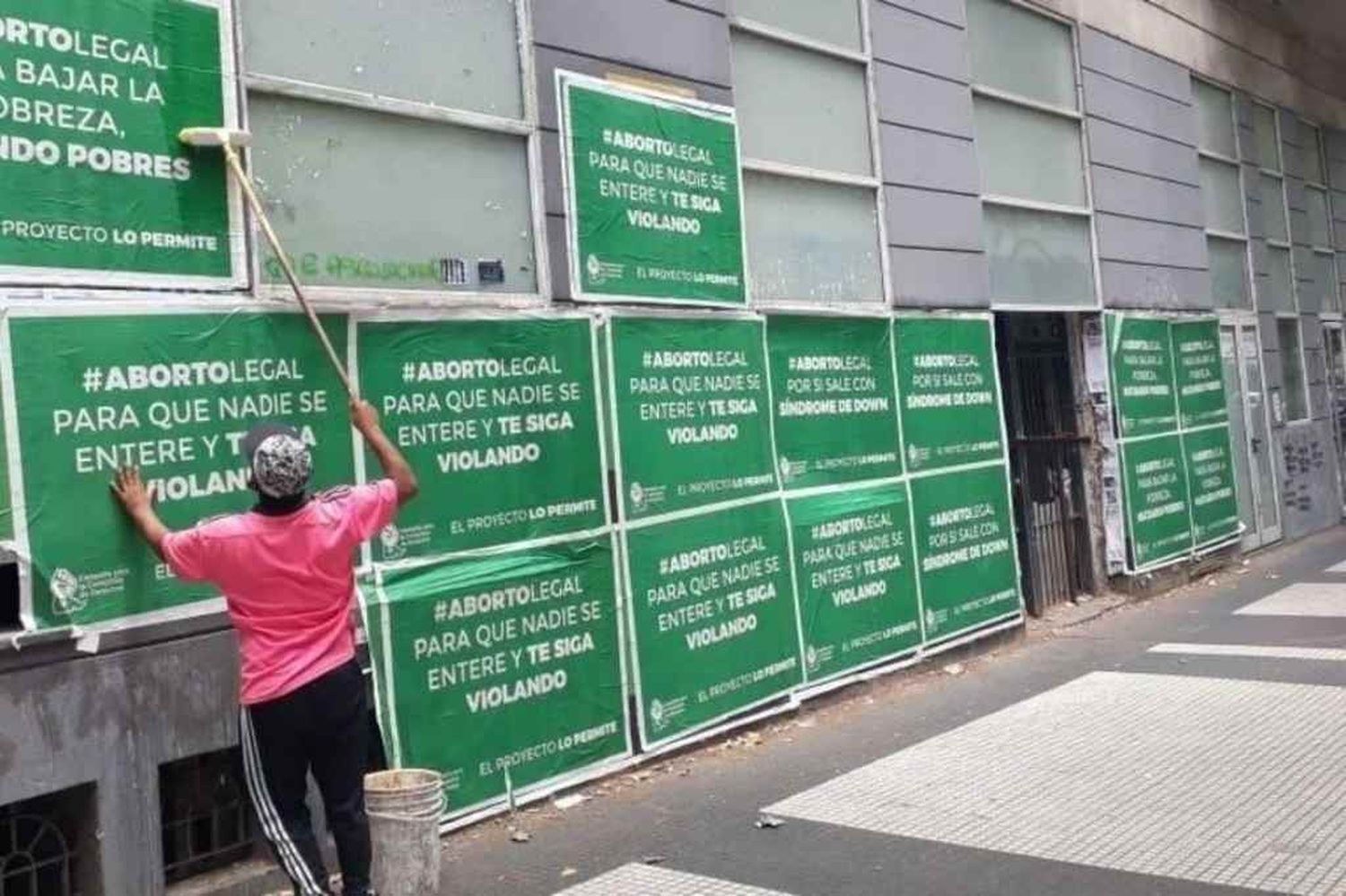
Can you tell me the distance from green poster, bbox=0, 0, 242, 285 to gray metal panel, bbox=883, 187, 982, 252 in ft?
15.5

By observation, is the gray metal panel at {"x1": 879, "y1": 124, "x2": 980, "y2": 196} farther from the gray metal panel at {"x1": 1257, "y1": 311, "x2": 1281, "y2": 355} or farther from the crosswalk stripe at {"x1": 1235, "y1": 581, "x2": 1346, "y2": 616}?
the gray metal panel at {"x1": 1257, "y1": 311, "x2": 1281, "y2": 355}

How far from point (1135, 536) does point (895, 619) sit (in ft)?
12.0

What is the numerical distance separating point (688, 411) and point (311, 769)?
2.93 metres

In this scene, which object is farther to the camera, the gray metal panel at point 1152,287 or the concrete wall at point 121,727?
the gray metal panel at point 1152,287

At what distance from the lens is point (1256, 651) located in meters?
8.06

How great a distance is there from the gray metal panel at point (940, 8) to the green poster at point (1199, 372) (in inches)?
156

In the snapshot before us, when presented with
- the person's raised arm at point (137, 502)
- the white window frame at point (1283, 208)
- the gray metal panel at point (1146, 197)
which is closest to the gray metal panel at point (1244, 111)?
the white window frame at point (1283, 208)

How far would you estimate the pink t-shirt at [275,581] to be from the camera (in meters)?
3.73

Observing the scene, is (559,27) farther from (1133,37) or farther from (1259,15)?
(1259,15)

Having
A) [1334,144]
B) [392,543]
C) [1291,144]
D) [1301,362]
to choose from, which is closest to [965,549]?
[392,543]

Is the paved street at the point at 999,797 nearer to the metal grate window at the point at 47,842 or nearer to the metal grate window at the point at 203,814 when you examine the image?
the metal grate window at the point at 203,814

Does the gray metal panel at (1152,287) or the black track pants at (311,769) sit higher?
the gray metal panel at (1152,287)

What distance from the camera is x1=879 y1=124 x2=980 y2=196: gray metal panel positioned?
8250mm

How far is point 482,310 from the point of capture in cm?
537
